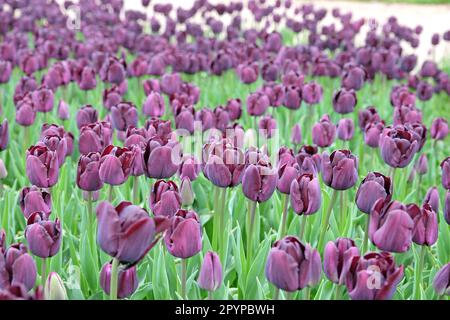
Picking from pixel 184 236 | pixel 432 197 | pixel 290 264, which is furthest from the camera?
pixel 432 197

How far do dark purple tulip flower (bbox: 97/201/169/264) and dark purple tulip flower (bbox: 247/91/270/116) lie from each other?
2261 mm

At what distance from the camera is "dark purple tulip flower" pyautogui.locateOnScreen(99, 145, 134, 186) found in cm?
212

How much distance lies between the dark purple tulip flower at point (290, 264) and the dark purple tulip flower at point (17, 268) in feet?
1.90

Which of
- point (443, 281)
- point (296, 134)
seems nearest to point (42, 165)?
point (443, 281)

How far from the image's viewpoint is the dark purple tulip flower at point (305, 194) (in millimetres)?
2132

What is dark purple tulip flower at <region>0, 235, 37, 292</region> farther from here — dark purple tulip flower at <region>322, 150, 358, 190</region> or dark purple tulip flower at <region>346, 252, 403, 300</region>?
dark purple tulip flower at <region>322, 150, 358, 190</region>

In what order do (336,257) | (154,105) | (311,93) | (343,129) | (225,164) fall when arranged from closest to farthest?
(336,257) < (225,164) < (343,129) < (154,105) < (311,93)

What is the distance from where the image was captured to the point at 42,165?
2.24 m

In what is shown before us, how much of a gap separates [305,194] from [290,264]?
0.56 meters

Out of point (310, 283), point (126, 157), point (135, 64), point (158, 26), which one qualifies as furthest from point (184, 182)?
point (158, 26)

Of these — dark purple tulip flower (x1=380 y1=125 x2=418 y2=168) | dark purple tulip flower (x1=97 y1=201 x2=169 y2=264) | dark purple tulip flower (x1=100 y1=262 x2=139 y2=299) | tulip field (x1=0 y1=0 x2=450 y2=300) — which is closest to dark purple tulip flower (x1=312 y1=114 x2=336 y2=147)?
tulip field (x1=0 y1=0 x2=450 y2=300)

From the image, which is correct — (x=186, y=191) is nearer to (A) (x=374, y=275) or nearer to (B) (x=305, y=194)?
(B) (x=305, y=194)

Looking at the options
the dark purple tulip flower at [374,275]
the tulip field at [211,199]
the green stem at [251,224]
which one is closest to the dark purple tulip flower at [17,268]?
the tulip field at [211,199]
